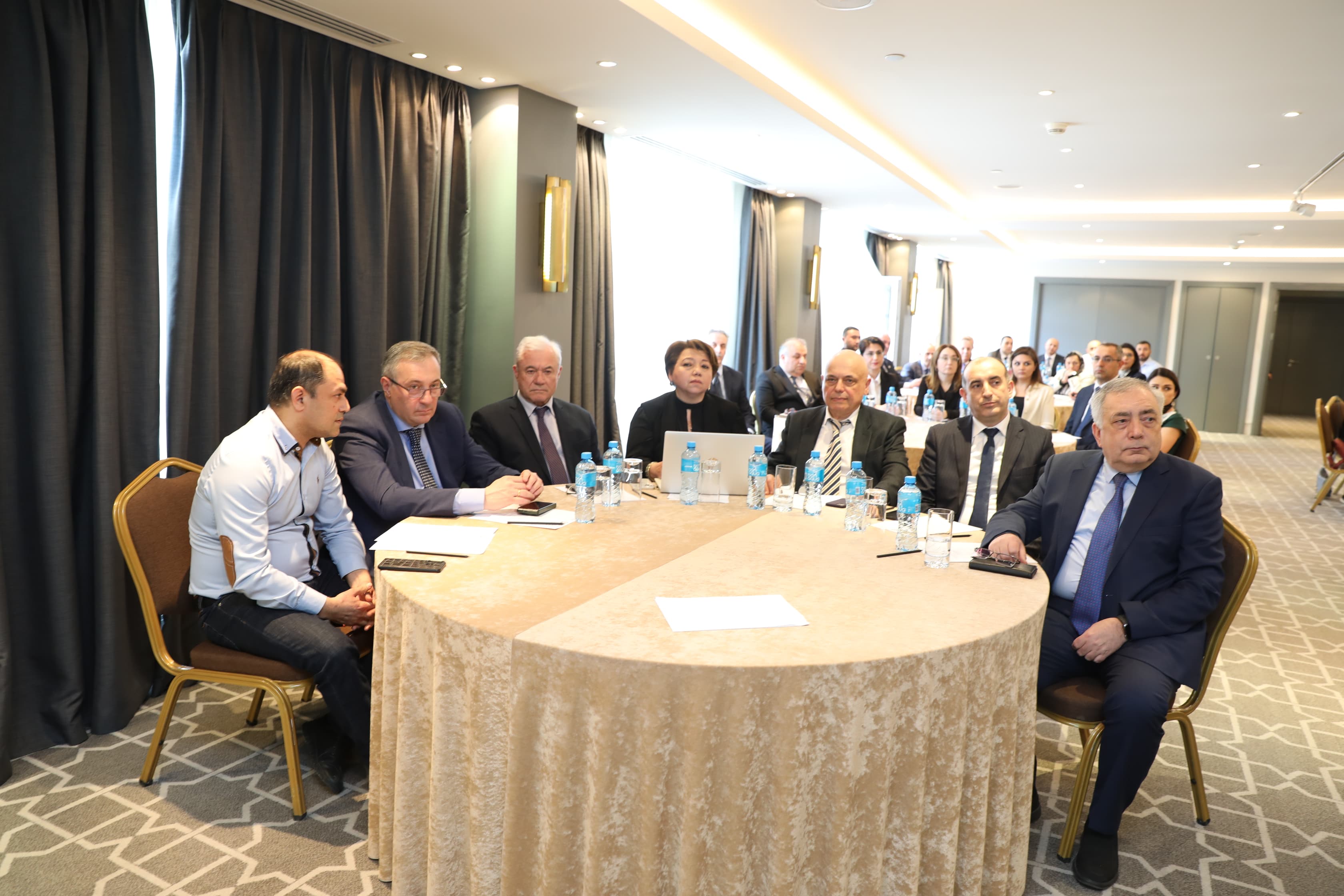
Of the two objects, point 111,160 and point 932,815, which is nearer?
point 932,815

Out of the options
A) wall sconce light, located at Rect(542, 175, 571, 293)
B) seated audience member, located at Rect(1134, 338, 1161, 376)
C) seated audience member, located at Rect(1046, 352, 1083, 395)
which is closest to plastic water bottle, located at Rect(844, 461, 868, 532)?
wall sconce light, located at Rect(542, 175, 571, 293)

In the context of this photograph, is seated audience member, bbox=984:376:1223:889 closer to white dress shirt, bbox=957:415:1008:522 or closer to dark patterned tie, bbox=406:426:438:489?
white dress shirt, bbox=957:415:1008:522

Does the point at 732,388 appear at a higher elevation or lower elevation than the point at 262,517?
higher

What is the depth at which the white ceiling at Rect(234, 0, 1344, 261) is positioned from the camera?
4297mm

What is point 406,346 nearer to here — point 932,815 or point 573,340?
point 932,815

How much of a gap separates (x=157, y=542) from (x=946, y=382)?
6.97 m

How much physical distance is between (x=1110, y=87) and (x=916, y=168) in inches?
121

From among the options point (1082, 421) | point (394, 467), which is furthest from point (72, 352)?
point (1082, 421)

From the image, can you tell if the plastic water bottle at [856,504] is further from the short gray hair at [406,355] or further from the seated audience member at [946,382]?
the seated audience member at [946,382]

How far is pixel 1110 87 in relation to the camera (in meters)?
5.64

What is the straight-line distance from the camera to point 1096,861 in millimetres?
2521

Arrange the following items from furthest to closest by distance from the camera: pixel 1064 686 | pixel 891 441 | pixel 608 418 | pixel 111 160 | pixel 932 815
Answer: pixel 608 418 → pixel 891 441 → pixel 111 160 → pixel 1064 686 → pixel 932 815

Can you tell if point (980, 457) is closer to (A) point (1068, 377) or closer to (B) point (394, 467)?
(B) point (394, 467)

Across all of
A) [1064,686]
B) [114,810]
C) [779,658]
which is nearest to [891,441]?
[1064,686]
